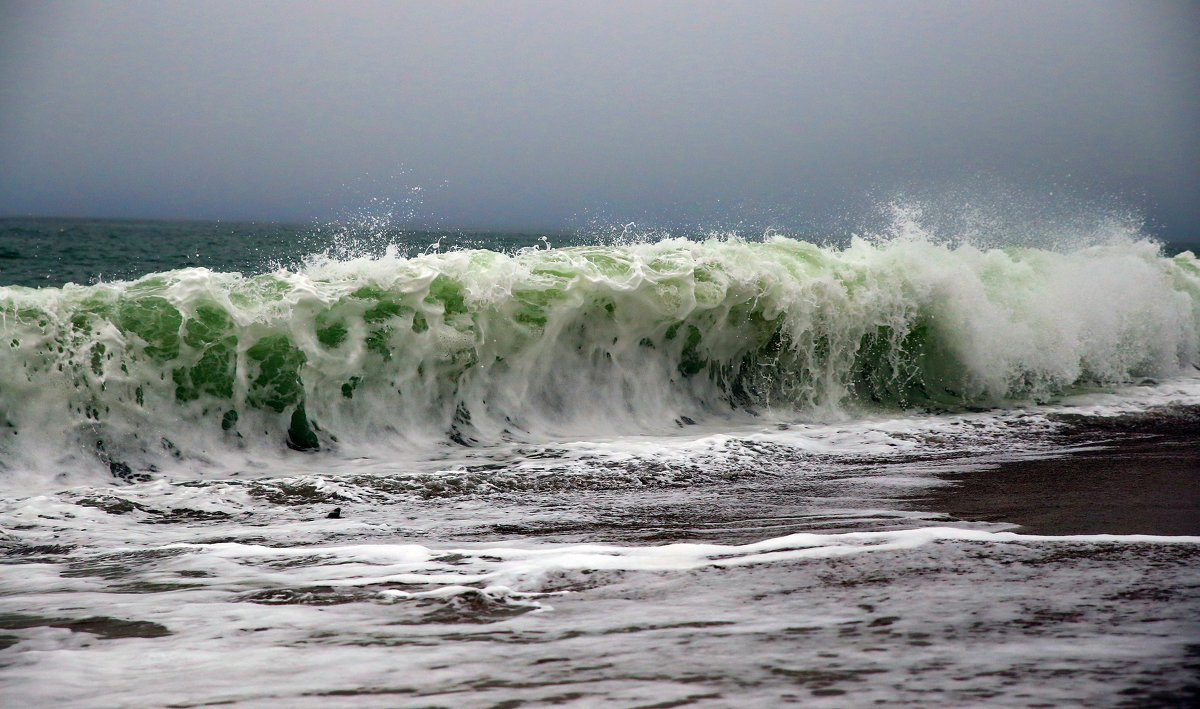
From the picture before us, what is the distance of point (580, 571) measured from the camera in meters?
3.62

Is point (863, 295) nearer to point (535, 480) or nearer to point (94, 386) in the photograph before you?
point (535, 480)

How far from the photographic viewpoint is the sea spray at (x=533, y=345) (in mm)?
6090

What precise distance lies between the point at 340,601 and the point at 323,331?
379 cm

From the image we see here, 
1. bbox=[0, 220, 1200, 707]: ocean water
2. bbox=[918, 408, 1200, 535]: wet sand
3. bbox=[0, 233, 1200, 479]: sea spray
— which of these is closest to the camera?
bbox=[0, 220, 1200, 707]: ocean water

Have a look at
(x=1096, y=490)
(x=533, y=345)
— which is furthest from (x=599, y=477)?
(x=1096, y=490)

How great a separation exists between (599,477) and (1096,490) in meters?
2.56

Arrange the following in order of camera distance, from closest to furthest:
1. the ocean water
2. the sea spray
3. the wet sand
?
1. the ocean water
2. the wet sand
3. the sea spray

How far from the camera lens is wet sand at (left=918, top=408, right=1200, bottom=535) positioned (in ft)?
14.1

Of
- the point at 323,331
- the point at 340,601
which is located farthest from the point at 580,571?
the point at 323,331

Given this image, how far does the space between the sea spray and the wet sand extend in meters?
1.93

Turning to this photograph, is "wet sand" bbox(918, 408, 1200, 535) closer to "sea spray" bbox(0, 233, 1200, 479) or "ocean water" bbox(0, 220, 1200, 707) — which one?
"ocean water" bbox(0, 220, 1200, 707)

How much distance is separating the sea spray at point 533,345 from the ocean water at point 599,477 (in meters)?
0.03

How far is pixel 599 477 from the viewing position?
5.64m

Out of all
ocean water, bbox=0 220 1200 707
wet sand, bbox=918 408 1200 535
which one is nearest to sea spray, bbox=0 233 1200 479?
ocean water, bbox=0 220 1200 707
